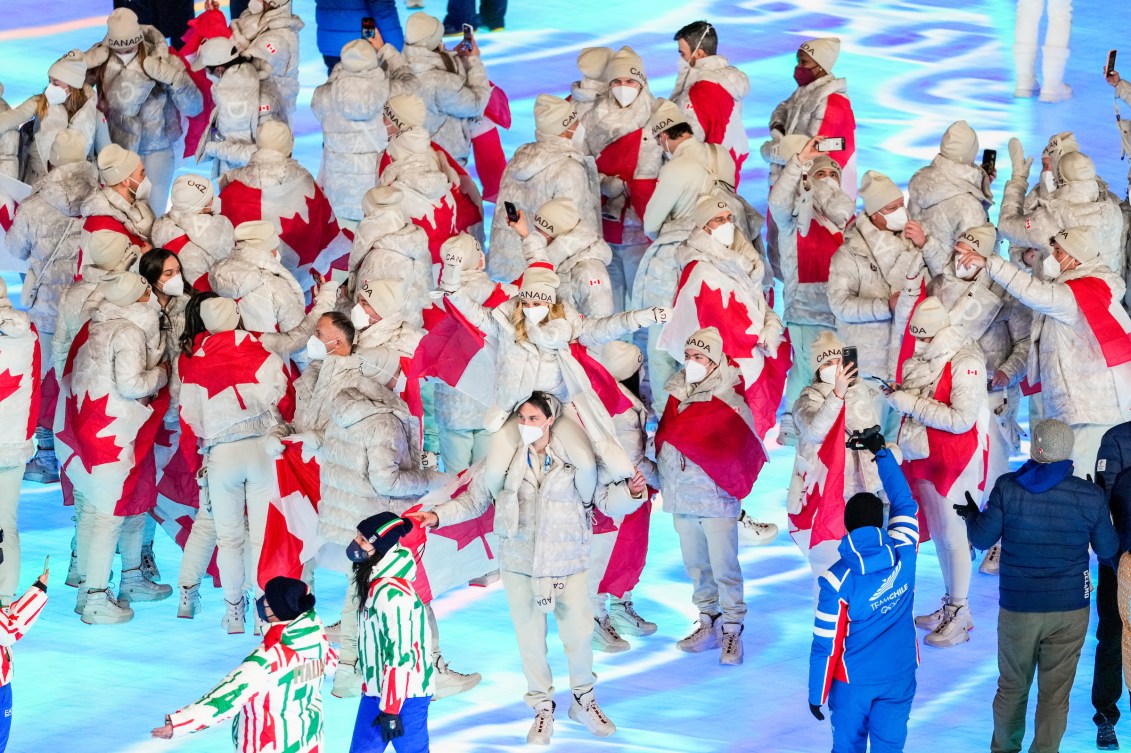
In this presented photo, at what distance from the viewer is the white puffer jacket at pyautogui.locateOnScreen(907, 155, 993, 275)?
10180 millimetres

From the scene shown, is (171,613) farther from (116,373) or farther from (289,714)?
(289,714)

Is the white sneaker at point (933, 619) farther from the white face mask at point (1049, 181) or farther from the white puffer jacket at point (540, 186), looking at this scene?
the white puffer jacket at point (540, 186)

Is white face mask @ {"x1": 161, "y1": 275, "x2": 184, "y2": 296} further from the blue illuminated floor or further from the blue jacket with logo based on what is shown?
the blue jacket with logo

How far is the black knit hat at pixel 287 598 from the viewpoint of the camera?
6715 millimetres

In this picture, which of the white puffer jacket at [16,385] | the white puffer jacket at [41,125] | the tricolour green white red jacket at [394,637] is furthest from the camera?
the white puffer jacket at [41,125]

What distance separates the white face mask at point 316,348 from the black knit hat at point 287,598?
203 cm

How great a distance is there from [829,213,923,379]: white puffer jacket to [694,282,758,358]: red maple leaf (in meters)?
0.73

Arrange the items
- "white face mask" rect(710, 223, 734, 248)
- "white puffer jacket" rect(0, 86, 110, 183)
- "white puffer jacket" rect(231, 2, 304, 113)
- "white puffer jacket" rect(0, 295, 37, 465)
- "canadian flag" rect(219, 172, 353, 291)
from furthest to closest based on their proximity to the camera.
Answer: "white puffer jacket" rect(231, 2, 304, 113), "white puffer jacket" rect(0, 86, 110, 183), "canadian flag" rect(219, 172, 353, 291), "white face mask" rect(710, 223, 734, 248), "white puffer jacket" rect(0, 295, 37, 465)

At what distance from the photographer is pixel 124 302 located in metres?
9.07

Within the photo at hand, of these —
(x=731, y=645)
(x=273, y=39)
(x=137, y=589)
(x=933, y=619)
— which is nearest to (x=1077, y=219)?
(x=933, y=619)

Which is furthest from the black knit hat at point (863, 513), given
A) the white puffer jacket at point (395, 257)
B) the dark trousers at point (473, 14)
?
the dark trousers at point (473, 14)

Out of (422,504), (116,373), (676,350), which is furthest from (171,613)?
(676,350)

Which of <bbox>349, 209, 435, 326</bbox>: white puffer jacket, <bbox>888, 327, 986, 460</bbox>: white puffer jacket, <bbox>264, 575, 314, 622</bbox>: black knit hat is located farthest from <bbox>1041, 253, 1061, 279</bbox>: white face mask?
<bbox>264, 575, 314, 622</bbox>: black knit hat

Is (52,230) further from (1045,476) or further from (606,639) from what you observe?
(1045,476)
